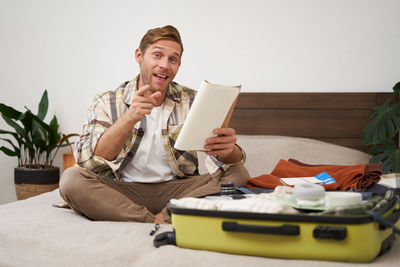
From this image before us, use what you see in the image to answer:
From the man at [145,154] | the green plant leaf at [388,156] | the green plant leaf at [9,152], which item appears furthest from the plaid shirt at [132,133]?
the green plant leaf at [9,152]

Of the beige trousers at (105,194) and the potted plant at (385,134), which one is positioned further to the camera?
the potted plant at (385,134)

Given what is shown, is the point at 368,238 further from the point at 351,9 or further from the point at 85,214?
the point at 351,9

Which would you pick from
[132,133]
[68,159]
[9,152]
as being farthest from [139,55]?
[9,152]

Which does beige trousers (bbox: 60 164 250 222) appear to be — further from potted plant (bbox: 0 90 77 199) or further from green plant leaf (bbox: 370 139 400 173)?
potted plant (bbox: 0 90 77 199)

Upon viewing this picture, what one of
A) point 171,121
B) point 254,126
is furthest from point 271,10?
point 171,121

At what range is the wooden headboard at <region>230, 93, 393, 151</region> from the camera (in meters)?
2.67

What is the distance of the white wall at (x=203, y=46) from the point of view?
268 cm

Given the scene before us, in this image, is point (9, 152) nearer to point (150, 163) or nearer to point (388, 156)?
point (150, 163)

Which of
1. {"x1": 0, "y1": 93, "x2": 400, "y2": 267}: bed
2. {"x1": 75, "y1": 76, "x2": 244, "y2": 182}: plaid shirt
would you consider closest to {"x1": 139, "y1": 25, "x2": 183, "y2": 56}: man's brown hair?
{"x1": 75, "y1": 76, "x2": 244, "y2": 182}: plaid shirt

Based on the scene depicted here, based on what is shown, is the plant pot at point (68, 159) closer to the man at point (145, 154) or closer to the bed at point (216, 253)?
the bed at point (216, 253)

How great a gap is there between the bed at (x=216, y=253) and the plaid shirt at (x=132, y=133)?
22 cm

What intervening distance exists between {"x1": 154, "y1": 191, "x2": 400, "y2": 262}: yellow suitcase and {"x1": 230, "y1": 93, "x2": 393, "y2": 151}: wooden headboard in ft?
5.51

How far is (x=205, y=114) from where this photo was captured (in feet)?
4.36

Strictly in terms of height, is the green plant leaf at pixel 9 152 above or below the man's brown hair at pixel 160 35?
below
